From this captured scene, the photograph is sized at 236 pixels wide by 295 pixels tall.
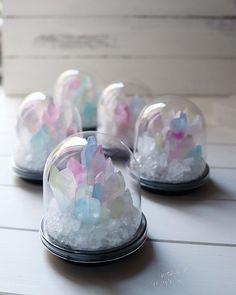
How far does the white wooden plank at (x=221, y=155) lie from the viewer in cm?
90

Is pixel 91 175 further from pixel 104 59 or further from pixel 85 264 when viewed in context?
pixel 104 59

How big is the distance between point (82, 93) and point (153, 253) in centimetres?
52

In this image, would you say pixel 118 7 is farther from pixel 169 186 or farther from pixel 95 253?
pixel 95 253

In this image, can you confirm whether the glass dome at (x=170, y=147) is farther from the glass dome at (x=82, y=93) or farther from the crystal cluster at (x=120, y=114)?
the glass dome at (x=82, y=93)

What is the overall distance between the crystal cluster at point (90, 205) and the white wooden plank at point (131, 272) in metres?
0.03

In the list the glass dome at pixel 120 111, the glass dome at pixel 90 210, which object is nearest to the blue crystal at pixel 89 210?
the glass dome at pixel 90 210

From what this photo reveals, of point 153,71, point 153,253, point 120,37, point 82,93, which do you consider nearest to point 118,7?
point 120,37

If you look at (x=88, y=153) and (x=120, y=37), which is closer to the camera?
(x=88, y=153)

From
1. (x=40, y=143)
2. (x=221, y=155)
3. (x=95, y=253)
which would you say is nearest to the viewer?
(x=95, y=253)

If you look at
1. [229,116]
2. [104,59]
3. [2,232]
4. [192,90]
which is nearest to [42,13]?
[104,59]

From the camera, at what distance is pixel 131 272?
1.88ft

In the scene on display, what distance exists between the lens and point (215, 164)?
0.89 metres

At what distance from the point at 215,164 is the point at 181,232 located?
0.26 m

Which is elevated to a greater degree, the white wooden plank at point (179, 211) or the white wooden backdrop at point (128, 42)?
the white wooden backdrop at point (128, 42)
